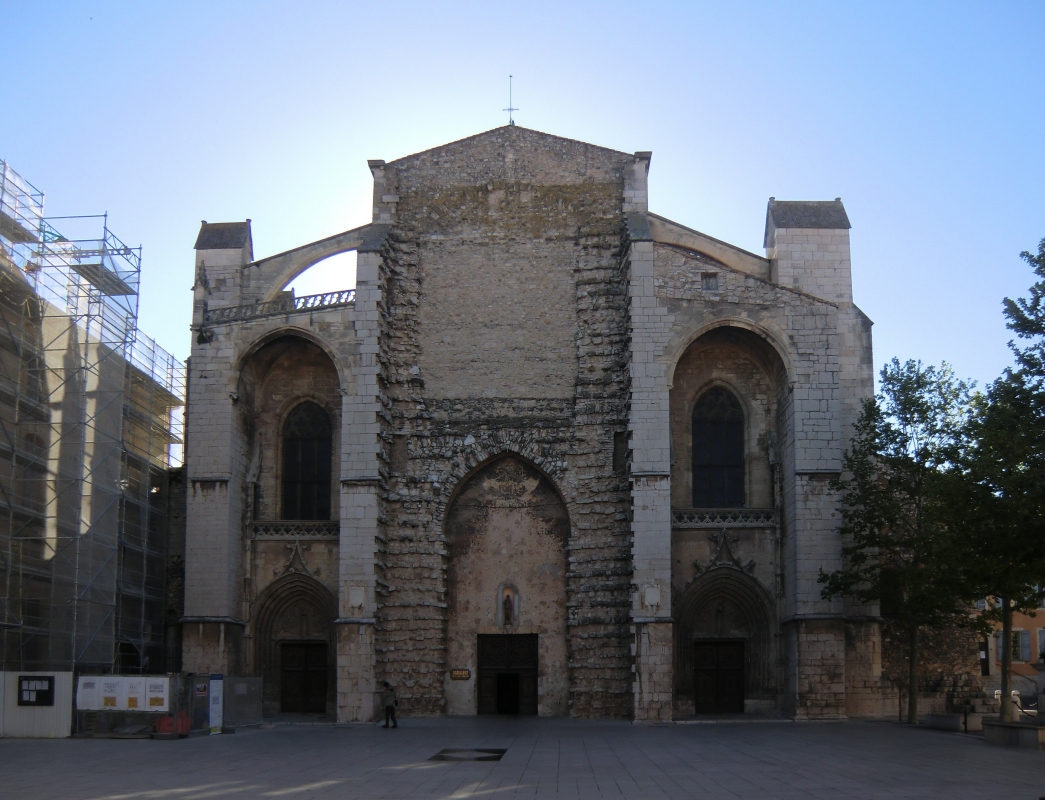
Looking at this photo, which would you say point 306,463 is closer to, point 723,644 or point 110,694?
point 110,694

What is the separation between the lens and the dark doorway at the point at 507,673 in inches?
1121

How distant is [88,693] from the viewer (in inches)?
837

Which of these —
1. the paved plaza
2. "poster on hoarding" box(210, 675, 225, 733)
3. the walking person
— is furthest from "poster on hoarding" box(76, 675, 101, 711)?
the walking person

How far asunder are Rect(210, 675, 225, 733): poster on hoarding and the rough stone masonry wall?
4.71 m

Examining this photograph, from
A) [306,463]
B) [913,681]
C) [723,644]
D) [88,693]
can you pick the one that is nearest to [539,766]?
[88,693]

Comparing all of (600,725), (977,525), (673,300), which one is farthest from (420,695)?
(977,525)

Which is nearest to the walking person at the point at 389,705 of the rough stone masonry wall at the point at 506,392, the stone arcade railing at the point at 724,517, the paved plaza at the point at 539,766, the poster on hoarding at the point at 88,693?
the paved plaza at the point at 539,766

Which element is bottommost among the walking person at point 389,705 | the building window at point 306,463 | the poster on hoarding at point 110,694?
the walking person at point 389,705

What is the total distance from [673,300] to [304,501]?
1031 cm

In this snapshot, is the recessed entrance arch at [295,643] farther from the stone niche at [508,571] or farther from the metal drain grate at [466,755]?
the metal drain grate at [466,755]

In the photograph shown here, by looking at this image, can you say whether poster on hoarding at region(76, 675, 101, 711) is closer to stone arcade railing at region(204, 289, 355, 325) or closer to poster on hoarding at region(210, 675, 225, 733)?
poster on hoarding at region(210, 675, 225, 733)

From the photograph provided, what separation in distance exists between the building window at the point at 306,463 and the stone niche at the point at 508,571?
11.0ft

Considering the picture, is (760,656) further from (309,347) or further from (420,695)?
(309,347)

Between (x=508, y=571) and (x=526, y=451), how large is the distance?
295 centimetres
